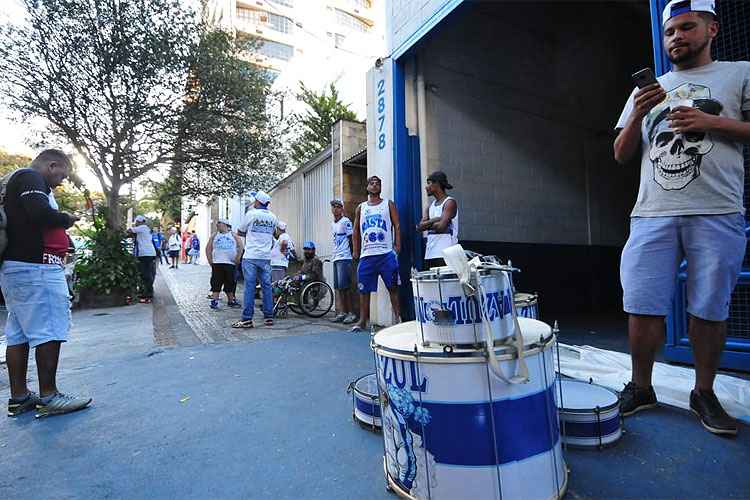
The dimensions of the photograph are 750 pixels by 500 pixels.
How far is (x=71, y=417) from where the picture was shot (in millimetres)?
2395

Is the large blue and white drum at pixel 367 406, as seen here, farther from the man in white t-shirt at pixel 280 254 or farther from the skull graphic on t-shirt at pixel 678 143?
the man in white t-shirt at pixel 280 254

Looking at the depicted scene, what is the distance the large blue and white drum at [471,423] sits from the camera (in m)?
1.22

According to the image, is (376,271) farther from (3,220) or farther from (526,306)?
(3,220)

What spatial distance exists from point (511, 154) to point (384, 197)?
2.25 meters

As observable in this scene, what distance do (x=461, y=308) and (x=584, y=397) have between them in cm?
109

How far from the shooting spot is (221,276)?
7.20 metres

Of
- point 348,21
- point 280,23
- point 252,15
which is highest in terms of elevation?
point 348,21

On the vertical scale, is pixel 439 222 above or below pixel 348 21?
below

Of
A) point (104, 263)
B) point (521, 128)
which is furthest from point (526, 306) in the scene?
point (104, 263)

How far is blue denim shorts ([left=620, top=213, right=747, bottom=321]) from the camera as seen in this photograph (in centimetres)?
180

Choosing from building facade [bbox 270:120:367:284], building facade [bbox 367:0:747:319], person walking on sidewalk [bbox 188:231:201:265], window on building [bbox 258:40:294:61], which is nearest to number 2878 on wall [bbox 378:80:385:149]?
building facade [bbox 367:0:747:319]

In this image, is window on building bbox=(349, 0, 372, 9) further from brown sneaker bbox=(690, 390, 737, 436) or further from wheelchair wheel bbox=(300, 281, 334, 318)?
brown sneaker bbox=(690, 390, 737, 436)

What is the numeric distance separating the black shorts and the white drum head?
6291 mm

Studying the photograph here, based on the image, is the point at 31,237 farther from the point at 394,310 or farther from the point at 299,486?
the point at 394,310
